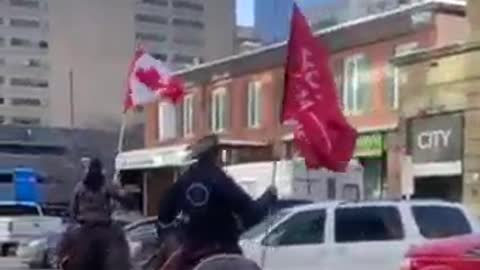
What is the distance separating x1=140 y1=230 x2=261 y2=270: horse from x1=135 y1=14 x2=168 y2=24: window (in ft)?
322

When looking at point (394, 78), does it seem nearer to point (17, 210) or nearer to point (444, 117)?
point (444, 117)

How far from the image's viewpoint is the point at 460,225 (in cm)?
1692

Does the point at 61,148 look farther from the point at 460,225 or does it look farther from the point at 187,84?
the point at 460,225

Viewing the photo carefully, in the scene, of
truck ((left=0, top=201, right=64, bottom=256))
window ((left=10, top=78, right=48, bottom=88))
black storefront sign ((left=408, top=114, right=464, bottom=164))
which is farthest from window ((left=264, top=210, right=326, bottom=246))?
window ((left=10, top=78, right=48, bottom=88))

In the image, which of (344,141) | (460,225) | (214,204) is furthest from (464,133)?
(214,204)

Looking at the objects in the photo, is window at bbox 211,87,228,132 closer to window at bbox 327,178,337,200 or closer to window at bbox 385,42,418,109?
window at bbox 385,42,418,109

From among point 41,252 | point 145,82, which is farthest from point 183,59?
point 145,82

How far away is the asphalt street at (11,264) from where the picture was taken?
3176cm

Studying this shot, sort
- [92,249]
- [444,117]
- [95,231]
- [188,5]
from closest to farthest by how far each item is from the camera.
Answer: [92,249]
[95,231]
[444,117]
[188,5]

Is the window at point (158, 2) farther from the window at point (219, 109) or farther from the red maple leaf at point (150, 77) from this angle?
the red maple leaf at point (150, 77)

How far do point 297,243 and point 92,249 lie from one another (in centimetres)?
543

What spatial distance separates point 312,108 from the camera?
72.5 feet

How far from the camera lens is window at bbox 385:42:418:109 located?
115 feet

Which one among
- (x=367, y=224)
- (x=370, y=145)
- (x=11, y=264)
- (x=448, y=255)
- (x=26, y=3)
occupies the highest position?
(x=26, y=3)
